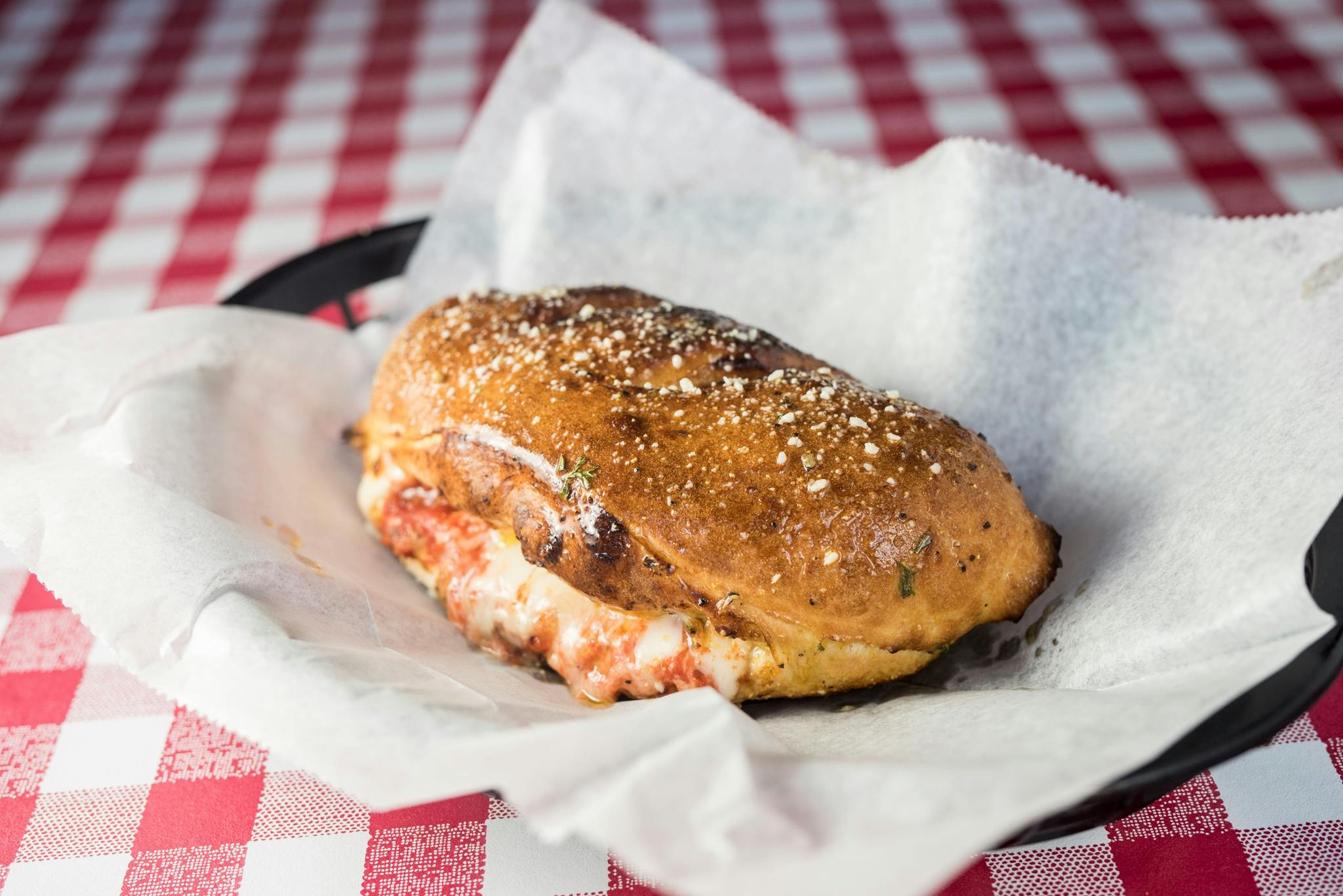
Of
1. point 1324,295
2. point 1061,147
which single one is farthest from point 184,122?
point 1324,295

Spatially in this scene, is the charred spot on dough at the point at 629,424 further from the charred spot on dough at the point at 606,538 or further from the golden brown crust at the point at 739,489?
the charred spot on dough at the point at 606,538

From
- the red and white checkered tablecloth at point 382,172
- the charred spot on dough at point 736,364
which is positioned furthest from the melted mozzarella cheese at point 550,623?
the charred spot on dough at point 736,364

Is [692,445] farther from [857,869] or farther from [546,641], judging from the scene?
[857,869]

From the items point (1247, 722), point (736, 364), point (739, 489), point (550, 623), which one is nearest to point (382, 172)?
point (736, 364)

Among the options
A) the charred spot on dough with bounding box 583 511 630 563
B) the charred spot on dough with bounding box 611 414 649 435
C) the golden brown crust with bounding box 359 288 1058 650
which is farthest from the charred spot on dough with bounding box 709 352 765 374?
the charred spot on dough with bounding box 583 511 630 563

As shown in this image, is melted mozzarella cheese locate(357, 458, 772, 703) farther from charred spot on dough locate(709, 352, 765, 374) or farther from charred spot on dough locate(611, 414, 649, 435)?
charred spot on dough locate(709, 352, 765, 374)

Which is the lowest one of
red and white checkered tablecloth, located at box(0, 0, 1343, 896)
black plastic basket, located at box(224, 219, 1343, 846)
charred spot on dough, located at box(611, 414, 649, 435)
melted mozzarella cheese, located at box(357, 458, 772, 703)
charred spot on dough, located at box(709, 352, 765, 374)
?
red and white checkered tablecloth, located at box(0, 0, 1343, 896)

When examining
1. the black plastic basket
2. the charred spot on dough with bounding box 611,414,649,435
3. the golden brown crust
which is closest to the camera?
the black plastic basket

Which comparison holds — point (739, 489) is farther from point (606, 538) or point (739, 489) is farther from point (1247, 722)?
point (1247, 722)
